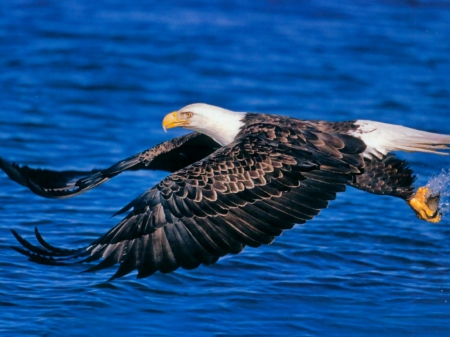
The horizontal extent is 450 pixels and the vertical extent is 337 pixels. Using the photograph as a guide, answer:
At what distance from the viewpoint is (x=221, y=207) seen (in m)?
5.70

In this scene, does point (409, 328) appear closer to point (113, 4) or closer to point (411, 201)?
point (411, 201)

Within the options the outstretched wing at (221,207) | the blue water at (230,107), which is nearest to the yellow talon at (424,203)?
the blue water at (230,107)

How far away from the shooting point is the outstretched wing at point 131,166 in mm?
6668

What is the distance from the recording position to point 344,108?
1180cm

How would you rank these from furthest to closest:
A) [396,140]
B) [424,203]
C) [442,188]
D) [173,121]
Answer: [442,188]
[424,203]
[173,121]
[396,140]

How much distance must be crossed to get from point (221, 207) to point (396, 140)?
5.07ft

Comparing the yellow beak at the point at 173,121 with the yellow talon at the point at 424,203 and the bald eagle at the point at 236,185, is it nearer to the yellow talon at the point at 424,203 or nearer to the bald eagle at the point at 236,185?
the bald eagle at the point at 236,185

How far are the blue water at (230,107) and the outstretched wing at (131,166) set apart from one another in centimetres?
55

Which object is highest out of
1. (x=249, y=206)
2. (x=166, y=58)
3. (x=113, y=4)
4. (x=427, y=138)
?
(x=113, y=4)

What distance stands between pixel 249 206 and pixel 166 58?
8.48 metres

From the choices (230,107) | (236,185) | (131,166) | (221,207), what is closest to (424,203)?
(236,185)

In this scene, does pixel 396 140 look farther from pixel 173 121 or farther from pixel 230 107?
pixel 230 107

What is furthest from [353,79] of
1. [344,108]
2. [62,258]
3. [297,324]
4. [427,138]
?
[62,258]

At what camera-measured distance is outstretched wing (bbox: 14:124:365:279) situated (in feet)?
17.7
